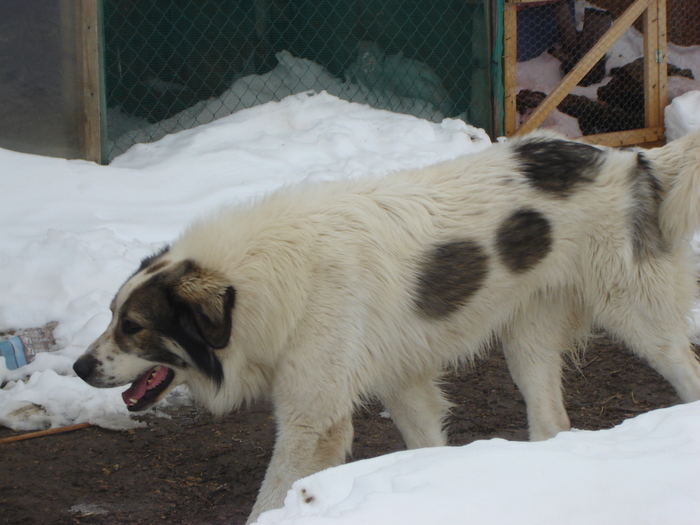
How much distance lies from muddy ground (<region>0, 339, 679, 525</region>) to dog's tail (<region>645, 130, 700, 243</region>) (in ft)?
4.54

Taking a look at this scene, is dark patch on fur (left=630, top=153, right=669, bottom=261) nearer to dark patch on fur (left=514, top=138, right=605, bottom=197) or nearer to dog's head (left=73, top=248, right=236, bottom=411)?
dark patch on fur (left=514, top=138, right=605, bottom=197)

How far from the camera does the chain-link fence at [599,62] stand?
8.65 metres

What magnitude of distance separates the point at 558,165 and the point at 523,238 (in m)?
0.41

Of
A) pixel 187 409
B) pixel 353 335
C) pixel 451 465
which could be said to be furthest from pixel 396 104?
pixel 451 465

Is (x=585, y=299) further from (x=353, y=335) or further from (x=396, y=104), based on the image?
(x=396, y=104)

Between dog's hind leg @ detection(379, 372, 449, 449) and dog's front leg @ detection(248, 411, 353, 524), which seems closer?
dog's front leg @ detection(248, 411, 353, 524)

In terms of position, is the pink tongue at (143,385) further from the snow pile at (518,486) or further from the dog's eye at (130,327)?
the snow pile at (518,486)

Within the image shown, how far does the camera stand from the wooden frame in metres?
8.06

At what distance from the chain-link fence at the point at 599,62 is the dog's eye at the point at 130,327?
21.0 feet

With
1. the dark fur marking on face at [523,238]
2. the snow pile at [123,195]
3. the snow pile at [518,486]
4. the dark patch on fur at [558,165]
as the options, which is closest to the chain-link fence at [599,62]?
the snow pile at [123,195]

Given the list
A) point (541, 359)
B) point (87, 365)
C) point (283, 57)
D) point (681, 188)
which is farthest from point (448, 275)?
point (283, 57)

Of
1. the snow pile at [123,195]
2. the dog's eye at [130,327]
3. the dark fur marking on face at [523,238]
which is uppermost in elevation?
the dark fur marking on face at [523,238]

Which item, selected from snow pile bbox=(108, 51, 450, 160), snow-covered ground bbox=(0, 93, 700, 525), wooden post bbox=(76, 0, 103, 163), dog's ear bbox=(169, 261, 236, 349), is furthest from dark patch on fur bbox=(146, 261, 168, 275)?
snow pile bbox=(108, 51, 450, 160)

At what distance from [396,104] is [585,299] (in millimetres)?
5559
